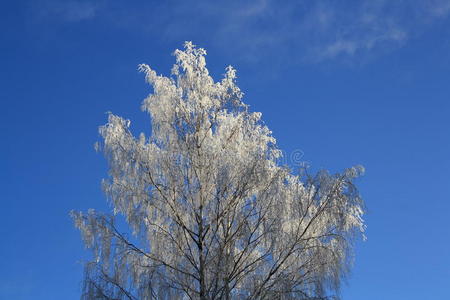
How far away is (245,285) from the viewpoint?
12.4m

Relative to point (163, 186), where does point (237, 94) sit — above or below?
above

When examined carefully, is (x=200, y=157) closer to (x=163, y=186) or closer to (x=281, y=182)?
(x=163, y=186)

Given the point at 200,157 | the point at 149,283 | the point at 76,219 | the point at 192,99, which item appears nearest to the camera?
the point at 149,283

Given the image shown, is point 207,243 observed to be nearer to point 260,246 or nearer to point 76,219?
point 260,246

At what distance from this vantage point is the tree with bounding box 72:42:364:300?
40.8 feet

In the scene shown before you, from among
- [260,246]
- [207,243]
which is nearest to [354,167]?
[260,246]

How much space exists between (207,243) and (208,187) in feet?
4.00

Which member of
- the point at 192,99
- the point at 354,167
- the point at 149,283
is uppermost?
the point at 192,99

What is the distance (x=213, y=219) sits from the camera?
1329 cm

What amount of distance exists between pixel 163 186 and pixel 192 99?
2.41m

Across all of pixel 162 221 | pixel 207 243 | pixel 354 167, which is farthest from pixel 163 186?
pixel 354 167

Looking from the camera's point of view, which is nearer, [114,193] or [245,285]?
[245,285]

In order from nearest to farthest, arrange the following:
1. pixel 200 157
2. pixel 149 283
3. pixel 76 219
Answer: pixel 149 283 < pixel 76 219 < pixel 200 157

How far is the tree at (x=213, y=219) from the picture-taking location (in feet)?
40.8
